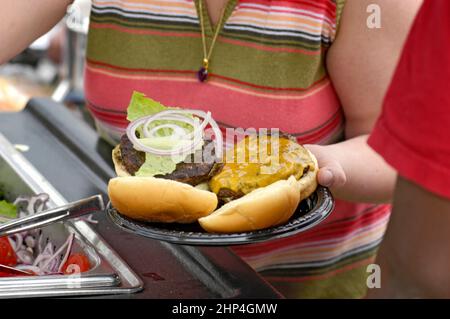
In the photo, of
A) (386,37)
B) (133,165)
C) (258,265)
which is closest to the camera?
(133,165)

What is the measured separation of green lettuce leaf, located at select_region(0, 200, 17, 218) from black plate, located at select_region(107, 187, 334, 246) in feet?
1.39

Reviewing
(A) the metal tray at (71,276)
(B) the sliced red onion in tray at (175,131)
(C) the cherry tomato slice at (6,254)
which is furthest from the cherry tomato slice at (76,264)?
(B) the sliced red onion in tray at (175,131)

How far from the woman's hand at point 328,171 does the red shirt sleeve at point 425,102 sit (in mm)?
469

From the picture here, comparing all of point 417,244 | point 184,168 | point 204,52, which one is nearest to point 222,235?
point 184,168

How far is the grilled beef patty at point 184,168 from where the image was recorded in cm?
111

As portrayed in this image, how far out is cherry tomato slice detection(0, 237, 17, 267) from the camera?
1297mm

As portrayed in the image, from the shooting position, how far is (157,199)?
1042 millimetres

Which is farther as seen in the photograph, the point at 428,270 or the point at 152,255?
the point at 152,255

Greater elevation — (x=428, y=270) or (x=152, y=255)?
(x=428, y=270)

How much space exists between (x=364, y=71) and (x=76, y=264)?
701 mm

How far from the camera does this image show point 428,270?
2.16 feet
